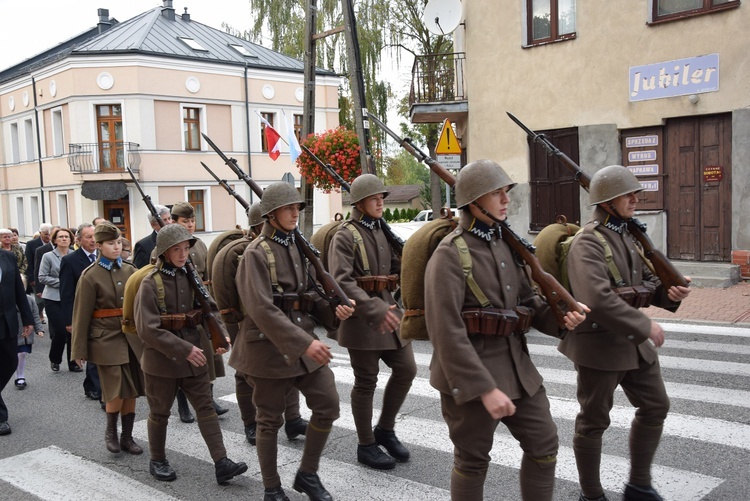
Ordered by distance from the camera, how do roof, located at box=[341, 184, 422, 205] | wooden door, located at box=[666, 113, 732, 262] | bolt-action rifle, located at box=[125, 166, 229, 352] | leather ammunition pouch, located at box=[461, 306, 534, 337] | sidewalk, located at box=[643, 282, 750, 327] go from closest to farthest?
leather ammunition pouch, located at box=[461, 306, 534, 337], bolt-action rifle, located at box=[125, 166, 229, 352], sidewalk, located at box=[643, 282, 750, 327], wooden door, located at box=[666, 113, 732, 262], roof, located at box=[341, 184, 422, 205]

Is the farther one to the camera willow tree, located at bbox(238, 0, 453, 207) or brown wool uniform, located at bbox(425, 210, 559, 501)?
willow tree, located at bbox(238, 0, 453, 207)

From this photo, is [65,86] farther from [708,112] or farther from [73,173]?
[708,112]

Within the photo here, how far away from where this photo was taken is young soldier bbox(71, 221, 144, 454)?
6.11 m

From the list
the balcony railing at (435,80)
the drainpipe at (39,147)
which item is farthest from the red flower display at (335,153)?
the drainpipe at (39,147)

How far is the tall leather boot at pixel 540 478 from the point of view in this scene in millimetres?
3625

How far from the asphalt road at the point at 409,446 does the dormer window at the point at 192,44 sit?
2633cm

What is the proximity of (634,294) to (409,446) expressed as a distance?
7.52 feet

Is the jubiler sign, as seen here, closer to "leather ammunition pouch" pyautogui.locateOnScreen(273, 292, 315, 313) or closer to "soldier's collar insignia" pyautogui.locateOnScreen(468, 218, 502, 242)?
"leather ammunition pouch" pyautogui.locateOnScreen(273, 292, 315, 313)

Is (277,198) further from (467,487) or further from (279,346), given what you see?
(467,487)

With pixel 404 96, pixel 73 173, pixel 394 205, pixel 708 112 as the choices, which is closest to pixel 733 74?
pixel 708 112

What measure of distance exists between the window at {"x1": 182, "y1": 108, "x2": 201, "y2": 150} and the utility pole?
18.9 m

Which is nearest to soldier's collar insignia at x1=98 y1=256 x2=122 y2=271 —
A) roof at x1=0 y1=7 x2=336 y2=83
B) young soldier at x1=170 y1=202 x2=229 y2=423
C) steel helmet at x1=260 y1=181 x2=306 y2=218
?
young soldier at x1=170 y1=202 x2=229 y2=423

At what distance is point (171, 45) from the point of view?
3134 centimetres

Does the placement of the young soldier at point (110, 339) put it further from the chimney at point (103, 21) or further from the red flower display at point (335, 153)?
the chimney at point (103, 21)
